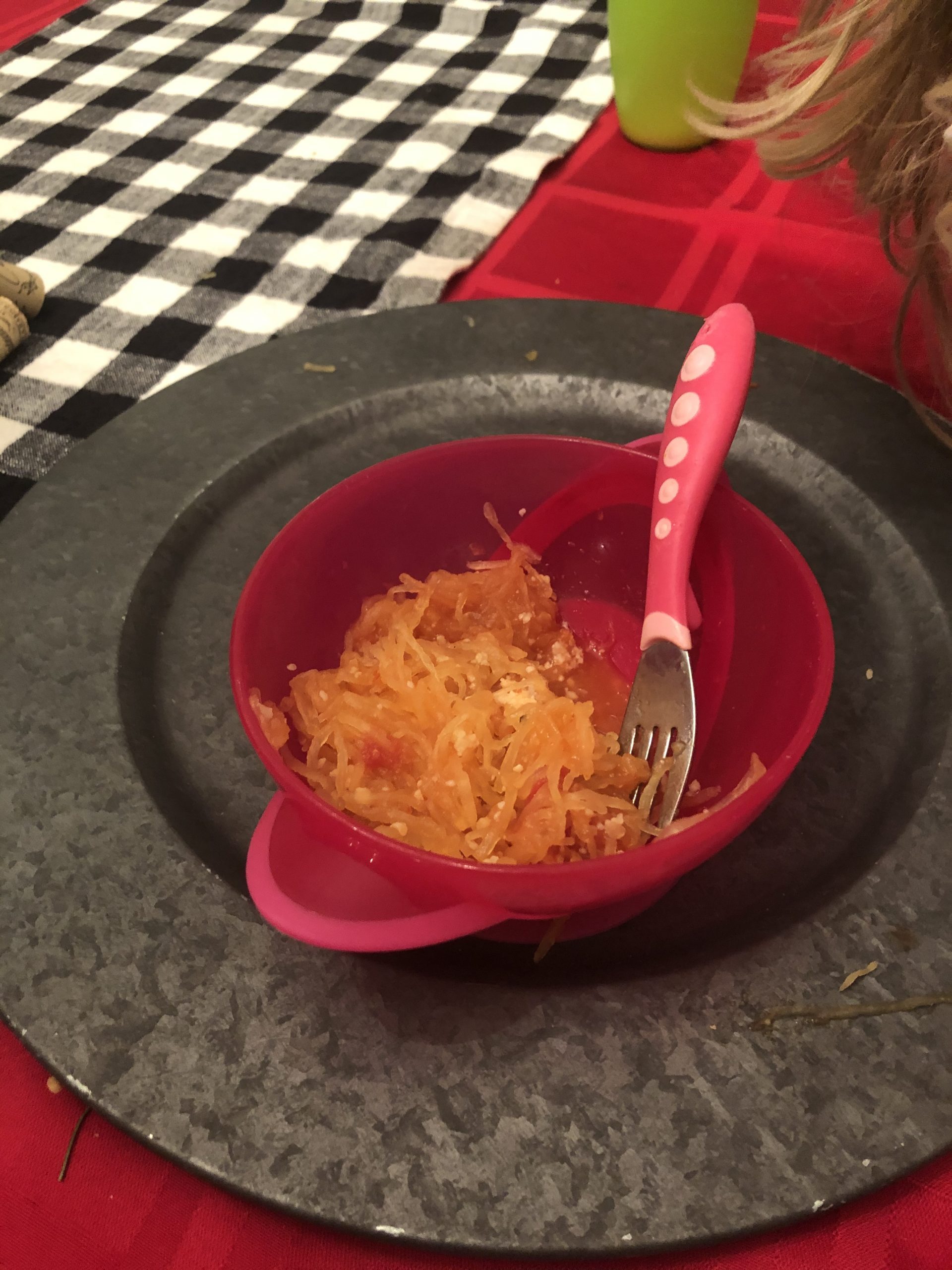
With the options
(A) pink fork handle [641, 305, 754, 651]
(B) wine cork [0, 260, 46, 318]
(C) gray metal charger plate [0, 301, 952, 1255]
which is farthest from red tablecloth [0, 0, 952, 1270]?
(B) wine cork [0, 260, 46, 318]

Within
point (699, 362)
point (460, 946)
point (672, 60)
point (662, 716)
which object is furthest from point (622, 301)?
point (460, 946)

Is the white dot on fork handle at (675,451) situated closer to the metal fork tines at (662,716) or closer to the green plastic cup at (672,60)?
the metal fork tines at (662,716)

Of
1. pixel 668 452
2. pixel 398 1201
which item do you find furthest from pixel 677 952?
pixel 668 452

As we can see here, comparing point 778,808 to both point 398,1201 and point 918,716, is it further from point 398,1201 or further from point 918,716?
point 398,1201

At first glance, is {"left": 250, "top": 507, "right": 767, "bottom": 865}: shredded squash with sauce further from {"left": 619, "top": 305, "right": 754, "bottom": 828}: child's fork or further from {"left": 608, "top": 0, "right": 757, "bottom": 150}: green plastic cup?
{"left": 608, "top": 0, "right": 757, "bottom": 150}: green plastic cup

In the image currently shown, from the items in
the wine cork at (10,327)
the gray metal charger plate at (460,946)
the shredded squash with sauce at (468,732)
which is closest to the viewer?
the gray metal charger plate at (460,946)

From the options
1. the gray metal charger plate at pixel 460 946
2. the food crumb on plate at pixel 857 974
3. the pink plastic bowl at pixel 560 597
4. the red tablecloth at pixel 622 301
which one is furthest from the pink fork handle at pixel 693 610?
the red tablecloth at pixel 622 301
